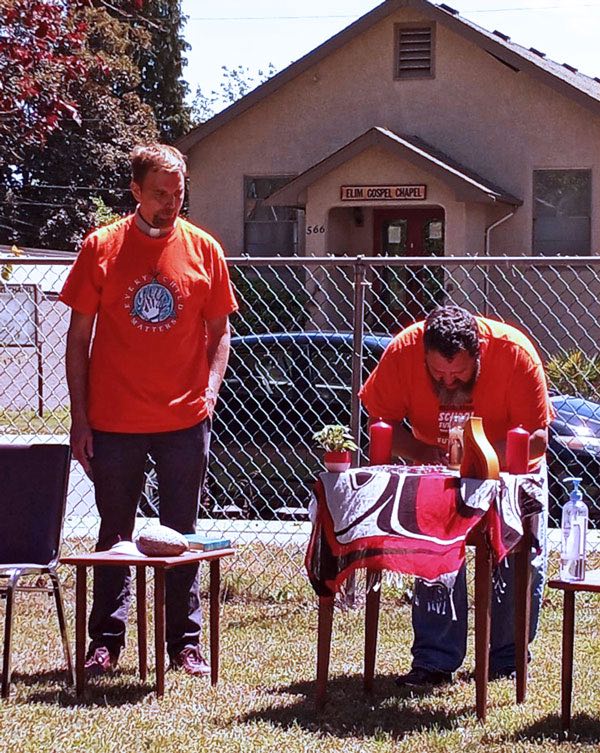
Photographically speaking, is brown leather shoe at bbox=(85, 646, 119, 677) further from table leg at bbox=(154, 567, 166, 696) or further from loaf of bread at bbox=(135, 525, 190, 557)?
loaf of bread at bbox=(135, 525, 190, 557)

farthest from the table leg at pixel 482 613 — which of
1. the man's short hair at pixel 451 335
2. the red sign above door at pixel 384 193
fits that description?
the red sign above door at pixel 384 193

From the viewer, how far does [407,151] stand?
21.1 m

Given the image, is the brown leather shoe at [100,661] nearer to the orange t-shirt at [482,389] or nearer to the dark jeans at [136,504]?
the dark jeans at [136,504]

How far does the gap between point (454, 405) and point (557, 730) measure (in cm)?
130

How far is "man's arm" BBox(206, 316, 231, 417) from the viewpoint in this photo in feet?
19.7

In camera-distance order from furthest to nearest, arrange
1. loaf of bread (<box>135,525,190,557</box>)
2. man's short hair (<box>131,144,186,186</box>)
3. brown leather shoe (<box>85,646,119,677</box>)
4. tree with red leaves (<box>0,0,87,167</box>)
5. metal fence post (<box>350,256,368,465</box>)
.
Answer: tree with red leaves (<box>0,0,87,167</box>) < metal fence post (<box>350,256,368,465</box>) < brown leather shoe (<box>85,646,119,677</box>) < man's short hair (<box>131,144,186,186</box>) < loaf of bread (<box>135,525,190,557</box>)

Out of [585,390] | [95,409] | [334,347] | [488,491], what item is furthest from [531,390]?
[585,390]

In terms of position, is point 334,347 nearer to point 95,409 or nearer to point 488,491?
point 95,409

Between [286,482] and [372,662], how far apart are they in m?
3.64

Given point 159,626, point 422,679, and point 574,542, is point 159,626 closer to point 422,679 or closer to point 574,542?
point 422,679

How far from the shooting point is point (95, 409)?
5902mm

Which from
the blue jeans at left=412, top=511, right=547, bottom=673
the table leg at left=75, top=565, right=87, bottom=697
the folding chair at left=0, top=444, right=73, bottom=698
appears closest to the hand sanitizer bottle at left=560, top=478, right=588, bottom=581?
the blue jeans at left=412, top=511, right=547, bottom=673

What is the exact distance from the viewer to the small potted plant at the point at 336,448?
5.34 metres

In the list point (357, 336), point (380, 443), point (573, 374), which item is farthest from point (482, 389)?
point (573, 374)
